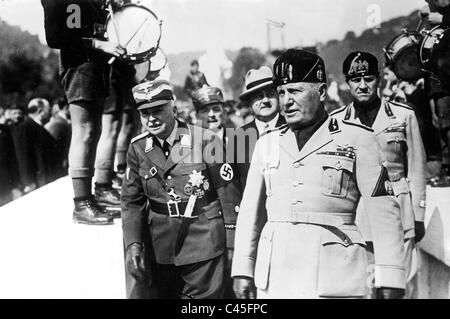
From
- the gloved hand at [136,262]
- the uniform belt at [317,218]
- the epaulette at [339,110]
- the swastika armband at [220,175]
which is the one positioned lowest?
the gloved hand at [136,262]

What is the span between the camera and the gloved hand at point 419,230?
3662 millimetres

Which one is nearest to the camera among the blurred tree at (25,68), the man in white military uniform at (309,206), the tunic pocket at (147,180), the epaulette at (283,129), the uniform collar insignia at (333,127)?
the man in white military uniform at (309,206)

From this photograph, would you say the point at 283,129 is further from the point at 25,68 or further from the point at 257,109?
the point at 25,68

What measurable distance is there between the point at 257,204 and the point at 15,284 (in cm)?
179

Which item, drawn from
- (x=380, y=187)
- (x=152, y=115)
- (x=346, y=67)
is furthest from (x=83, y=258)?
(x=346, y=67)

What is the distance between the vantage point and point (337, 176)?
3.15 m

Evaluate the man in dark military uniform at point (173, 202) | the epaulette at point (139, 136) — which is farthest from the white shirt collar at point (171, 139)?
the epaulette at point (139, 136)

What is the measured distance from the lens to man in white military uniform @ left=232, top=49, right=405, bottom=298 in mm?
3126

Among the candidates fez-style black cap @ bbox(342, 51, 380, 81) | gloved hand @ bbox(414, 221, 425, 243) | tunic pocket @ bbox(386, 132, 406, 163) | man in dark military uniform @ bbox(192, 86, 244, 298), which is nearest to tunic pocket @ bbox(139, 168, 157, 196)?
man in dark military uniform @ bbox(192, 86, 244, 298)

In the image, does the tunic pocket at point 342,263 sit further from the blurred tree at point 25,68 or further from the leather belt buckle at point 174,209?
the blurred tree at point 25,68

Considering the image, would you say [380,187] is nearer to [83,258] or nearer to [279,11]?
[279,11]

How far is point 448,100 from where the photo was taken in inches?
157

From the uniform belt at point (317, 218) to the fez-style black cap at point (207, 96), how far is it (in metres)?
0.94

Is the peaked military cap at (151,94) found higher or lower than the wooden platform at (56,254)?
higher
